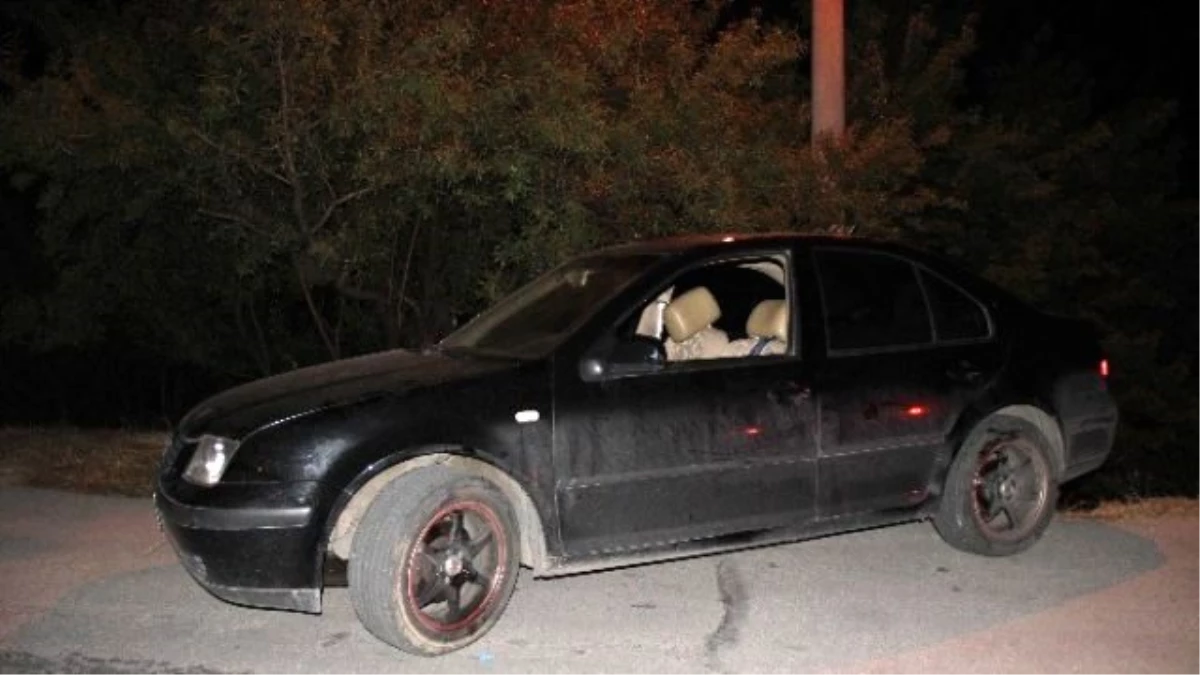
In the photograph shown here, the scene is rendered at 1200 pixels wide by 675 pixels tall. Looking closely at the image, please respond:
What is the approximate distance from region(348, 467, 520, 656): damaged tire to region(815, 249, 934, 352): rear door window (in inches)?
73.7

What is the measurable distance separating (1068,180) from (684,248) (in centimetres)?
1308

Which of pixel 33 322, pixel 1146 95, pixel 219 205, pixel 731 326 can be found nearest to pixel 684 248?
pixel 731 326

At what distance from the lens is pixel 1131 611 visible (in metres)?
5.52

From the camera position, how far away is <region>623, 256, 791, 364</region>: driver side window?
596 centimetres

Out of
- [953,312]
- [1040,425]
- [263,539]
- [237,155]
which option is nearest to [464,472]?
[263,539]

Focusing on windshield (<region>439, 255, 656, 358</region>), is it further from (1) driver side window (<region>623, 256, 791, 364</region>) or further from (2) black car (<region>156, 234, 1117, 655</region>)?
(1) driver side window (<region>623, 256, 791, 364</region>)

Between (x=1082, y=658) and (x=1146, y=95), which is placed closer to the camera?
(x=1082, y=658)

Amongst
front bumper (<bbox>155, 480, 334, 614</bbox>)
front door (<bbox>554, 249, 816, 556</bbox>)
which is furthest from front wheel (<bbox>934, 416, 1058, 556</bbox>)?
front bumper (<bbox>155, 480, 334, 614</bbox>)

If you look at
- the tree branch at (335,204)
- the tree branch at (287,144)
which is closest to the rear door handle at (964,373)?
the tree branch at (335,204)

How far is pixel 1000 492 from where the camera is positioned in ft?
20.8

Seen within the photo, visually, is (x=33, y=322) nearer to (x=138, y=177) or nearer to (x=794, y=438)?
(x=138, y=177)

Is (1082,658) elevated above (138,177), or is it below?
below

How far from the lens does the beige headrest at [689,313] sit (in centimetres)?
606

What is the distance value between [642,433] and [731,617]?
0.94 m
